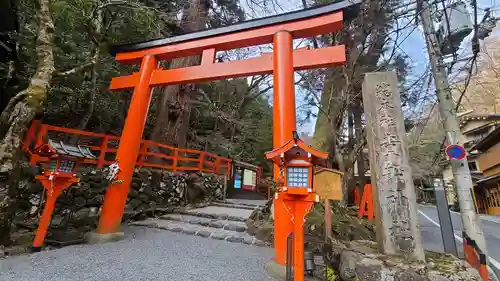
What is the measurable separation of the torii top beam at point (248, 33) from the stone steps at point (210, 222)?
4.28 m

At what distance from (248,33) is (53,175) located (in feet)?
14.2

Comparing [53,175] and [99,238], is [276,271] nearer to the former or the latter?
[99,238]

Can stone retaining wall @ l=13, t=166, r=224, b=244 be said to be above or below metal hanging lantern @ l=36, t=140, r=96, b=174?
below

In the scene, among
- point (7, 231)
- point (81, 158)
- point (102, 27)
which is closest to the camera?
point (7, 231)

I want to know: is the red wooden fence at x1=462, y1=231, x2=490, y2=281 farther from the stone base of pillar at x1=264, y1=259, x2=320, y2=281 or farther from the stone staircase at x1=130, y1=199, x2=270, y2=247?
the stone staircase at x1=130, y1=199, x2=270, y2=247

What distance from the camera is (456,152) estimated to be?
12.2 feet

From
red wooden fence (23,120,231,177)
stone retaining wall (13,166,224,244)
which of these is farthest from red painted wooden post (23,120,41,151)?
stone retaining wall (13,166,224,244)

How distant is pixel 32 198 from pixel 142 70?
3628mm

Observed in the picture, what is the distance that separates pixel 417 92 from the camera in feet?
21.3

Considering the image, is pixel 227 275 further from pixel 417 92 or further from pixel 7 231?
pixel 417 92

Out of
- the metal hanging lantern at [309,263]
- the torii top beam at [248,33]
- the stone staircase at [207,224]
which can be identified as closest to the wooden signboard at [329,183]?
the metal hanging lantern at [309,263]

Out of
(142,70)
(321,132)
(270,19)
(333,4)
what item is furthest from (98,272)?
(321,132)

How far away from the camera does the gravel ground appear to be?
3172 mm

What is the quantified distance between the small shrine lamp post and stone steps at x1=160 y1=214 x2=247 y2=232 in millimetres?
3368
